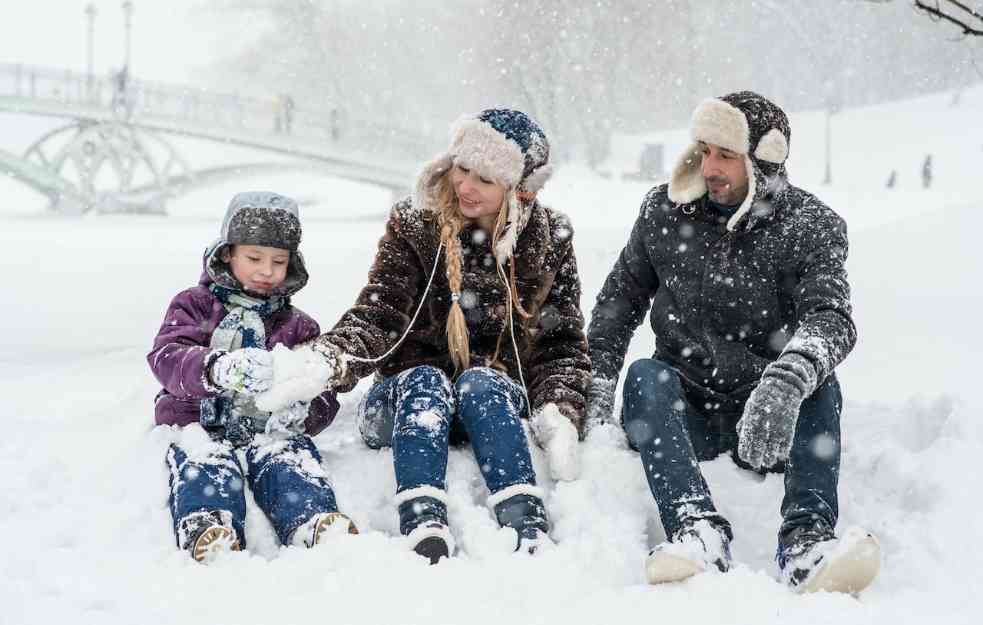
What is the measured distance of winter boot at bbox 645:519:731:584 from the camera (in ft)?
8.40

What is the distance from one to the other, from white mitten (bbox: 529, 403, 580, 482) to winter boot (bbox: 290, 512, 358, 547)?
0.77m

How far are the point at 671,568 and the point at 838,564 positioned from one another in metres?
0.45

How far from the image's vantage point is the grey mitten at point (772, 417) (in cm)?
269

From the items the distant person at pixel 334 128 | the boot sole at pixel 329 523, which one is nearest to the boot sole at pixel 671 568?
the boot sole at pixel 329 523

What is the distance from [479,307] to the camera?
11.6 feet

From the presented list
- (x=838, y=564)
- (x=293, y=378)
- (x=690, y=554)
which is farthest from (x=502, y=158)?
(x=838, y=564)

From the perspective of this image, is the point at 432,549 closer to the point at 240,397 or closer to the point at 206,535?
the point at 206,535

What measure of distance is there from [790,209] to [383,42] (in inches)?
1569

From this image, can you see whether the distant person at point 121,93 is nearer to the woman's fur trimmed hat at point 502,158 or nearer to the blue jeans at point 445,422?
the woman's fur trimmed hat at point 502,158

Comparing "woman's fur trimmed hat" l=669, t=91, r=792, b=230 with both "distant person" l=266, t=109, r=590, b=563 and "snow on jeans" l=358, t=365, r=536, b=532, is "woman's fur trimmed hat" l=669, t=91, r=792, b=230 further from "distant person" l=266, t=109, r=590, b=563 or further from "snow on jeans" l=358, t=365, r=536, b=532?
"snow on jeans" l=358, t=365, r=536, b=532

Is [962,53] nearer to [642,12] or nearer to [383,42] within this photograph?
[642,12]

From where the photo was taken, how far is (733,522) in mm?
3348

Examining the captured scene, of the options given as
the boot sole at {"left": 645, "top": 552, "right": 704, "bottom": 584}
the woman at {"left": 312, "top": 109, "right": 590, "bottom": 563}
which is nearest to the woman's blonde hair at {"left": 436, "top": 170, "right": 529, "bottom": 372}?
the woman at {"left": 312, "top": 109, "right": 590, "bottom": 563}

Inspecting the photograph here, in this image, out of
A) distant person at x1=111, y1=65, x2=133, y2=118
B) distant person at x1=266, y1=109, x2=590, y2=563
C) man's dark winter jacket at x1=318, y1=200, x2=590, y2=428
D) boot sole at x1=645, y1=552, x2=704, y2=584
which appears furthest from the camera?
distant person at x1=111, y1=65, x2=133, y2=118
